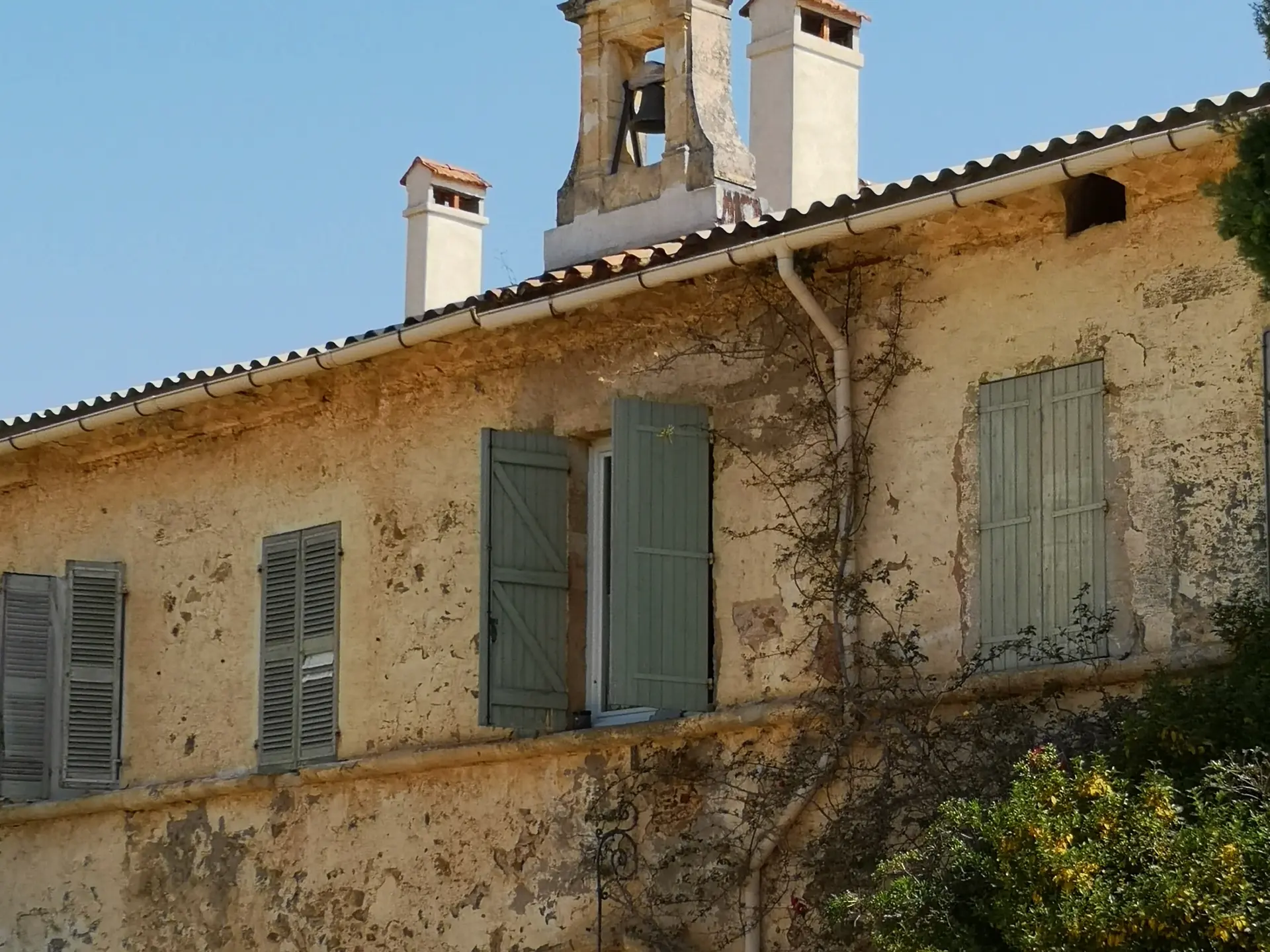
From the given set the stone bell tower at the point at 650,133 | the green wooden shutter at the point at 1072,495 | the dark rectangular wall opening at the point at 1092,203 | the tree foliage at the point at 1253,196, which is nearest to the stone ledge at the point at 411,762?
the green wooden shutter at the point at 1072,495

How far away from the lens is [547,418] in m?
13.6

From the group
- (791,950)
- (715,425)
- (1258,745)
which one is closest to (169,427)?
(715,425)

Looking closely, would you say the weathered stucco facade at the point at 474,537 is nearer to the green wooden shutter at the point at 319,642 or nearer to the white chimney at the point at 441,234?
the green wooden shutter at the point at 319,642

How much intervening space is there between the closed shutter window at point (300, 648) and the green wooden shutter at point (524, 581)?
166 cm

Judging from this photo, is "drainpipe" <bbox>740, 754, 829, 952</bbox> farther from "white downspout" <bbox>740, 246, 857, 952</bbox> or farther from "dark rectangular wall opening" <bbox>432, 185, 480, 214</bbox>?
"dark rectangular wall opening" <bbox>432, 185, 480, 214</bbox>

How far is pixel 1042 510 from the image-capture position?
1140 centimetres

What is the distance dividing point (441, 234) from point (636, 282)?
6501mm

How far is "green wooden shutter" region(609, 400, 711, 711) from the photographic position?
12258 millimetres

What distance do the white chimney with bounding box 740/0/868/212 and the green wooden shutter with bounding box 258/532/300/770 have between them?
3.46 meters

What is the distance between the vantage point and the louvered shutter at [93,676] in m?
15.5

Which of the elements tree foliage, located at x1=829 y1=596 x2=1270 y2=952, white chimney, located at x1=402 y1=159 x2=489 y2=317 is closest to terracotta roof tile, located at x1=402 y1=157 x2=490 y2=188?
white chimney, located at x1=402 y1=159 x2=489 y2=317

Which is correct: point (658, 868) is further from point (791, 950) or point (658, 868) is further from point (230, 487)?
point (230, 487)

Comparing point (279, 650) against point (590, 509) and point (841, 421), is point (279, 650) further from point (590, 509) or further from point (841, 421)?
point (841, 421)

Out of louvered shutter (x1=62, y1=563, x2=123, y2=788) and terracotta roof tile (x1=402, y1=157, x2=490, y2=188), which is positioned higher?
terracotta roof tile (x1=402, y1=157, x2=490, y2=188)
